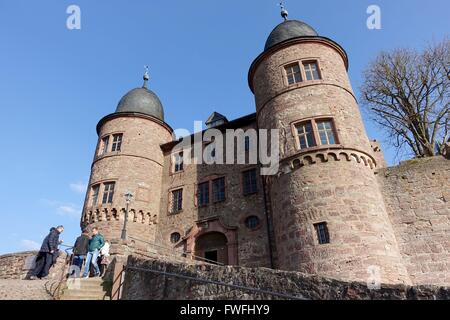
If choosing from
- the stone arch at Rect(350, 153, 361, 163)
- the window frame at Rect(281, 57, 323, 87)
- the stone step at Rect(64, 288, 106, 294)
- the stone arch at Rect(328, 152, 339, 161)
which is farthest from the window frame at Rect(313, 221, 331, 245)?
the stone step at Rect(64, 288, 106, 294)

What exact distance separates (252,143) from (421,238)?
31.2 feet

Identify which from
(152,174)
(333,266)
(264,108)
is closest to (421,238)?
(333,266)

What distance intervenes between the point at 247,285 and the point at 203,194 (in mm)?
13524

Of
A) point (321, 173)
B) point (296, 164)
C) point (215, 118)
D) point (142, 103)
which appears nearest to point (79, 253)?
point (296, 164)

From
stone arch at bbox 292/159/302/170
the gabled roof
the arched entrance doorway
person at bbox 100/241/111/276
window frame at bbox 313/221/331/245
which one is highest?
the gabled roof

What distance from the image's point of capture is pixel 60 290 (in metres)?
8.91

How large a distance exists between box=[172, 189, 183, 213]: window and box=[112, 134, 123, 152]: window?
4952 mm

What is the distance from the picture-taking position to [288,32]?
17.6 metres

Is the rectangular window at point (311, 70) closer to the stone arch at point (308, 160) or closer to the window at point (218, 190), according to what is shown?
the stone arch at point (308, 160)

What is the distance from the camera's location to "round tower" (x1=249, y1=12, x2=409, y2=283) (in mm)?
10938

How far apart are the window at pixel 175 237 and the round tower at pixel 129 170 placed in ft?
4.25

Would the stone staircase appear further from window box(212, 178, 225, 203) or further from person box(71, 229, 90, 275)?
window box(212, 178, 225, 203)

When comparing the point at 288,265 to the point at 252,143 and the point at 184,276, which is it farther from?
the point at 252,143

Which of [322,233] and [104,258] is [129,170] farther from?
[322,233]
